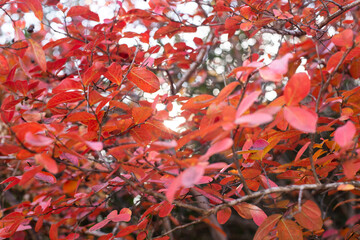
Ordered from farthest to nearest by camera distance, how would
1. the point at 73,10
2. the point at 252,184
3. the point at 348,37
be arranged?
the point at 73,10
the point at 252,184
the point at 348,37

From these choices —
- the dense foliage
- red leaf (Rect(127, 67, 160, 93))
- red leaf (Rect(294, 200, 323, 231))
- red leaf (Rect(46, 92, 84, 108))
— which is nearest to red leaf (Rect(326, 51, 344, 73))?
the dense foliage

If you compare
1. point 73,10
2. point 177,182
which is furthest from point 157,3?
point 177,182

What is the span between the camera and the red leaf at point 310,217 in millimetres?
749

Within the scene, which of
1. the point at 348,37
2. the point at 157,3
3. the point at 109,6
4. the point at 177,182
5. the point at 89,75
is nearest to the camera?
the point at 177,182

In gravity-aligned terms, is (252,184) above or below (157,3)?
below


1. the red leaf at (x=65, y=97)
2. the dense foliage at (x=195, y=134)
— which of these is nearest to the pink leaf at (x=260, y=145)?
the dense foliage at (x=195, y=134)

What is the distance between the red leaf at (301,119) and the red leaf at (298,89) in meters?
0.03

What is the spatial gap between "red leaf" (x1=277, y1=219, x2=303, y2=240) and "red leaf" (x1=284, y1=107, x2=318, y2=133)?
1.26ft

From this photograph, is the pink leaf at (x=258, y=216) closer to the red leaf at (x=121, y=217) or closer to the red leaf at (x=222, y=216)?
the red leaf at (x=222, y=216)

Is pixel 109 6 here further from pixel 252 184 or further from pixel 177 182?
pixel 177 182

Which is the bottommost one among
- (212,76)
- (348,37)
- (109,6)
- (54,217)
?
(54,217)

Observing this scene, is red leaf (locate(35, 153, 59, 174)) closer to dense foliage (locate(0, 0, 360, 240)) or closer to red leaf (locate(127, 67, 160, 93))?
dense foliage (locate(0, 0, 360, 240))

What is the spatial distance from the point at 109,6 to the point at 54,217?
7.14 ft

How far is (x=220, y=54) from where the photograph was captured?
3156 millimetres
